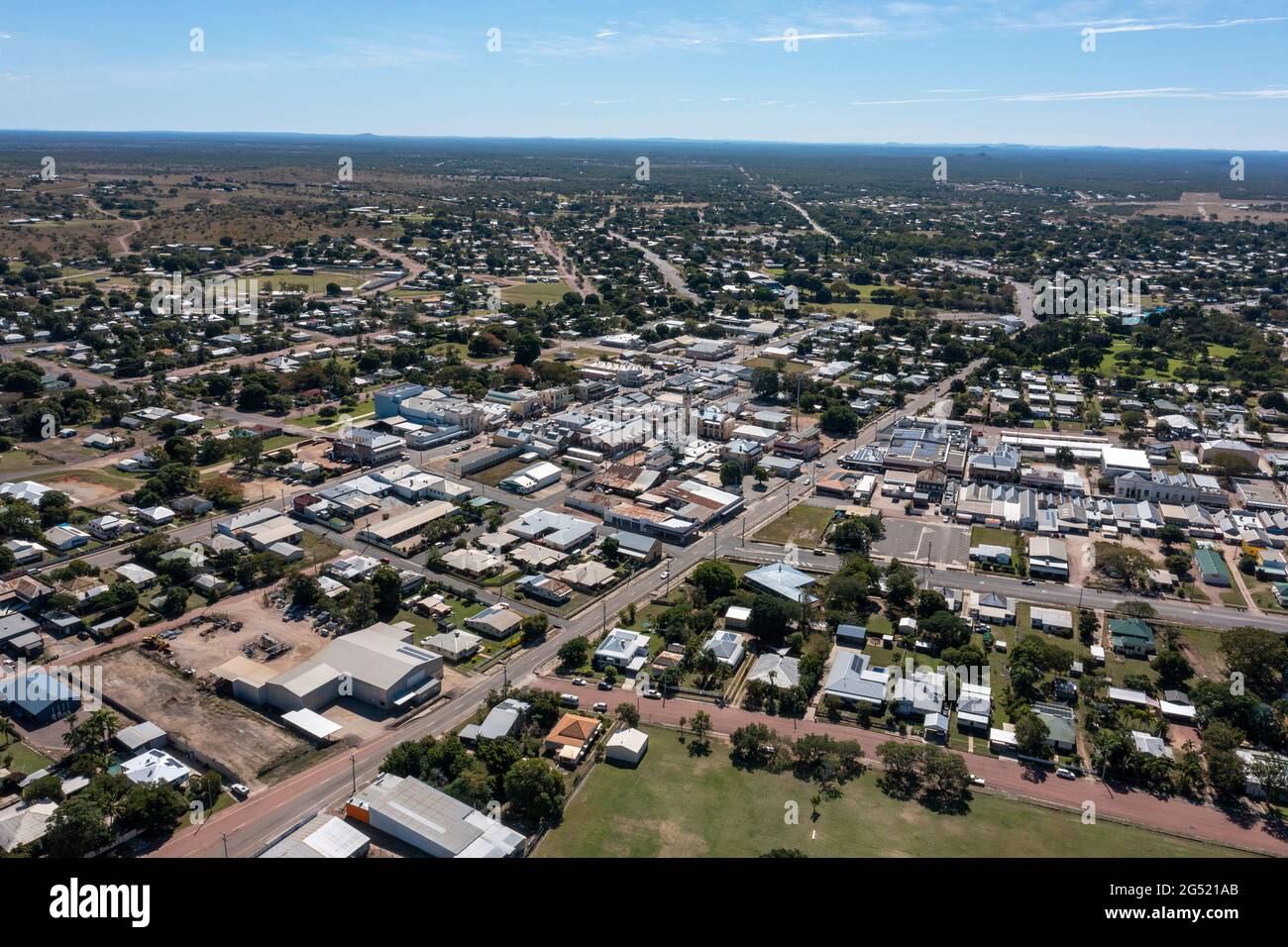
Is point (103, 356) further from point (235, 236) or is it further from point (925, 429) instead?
point (925, 429)

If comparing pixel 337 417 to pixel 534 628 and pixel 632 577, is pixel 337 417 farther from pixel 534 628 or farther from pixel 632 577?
pixel 534 628

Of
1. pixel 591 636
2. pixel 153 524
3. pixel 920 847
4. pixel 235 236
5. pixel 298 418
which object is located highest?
pixel 235 236

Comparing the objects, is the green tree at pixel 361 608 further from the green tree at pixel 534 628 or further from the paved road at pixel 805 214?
the paved road at pixel 805 214

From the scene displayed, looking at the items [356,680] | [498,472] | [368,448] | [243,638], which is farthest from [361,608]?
[368,448]

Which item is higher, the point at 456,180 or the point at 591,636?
the point at 456,180

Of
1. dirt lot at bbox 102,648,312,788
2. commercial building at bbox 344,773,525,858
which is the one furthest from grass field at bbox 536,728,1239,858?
dirt lot at bbox 102,648,312,788
